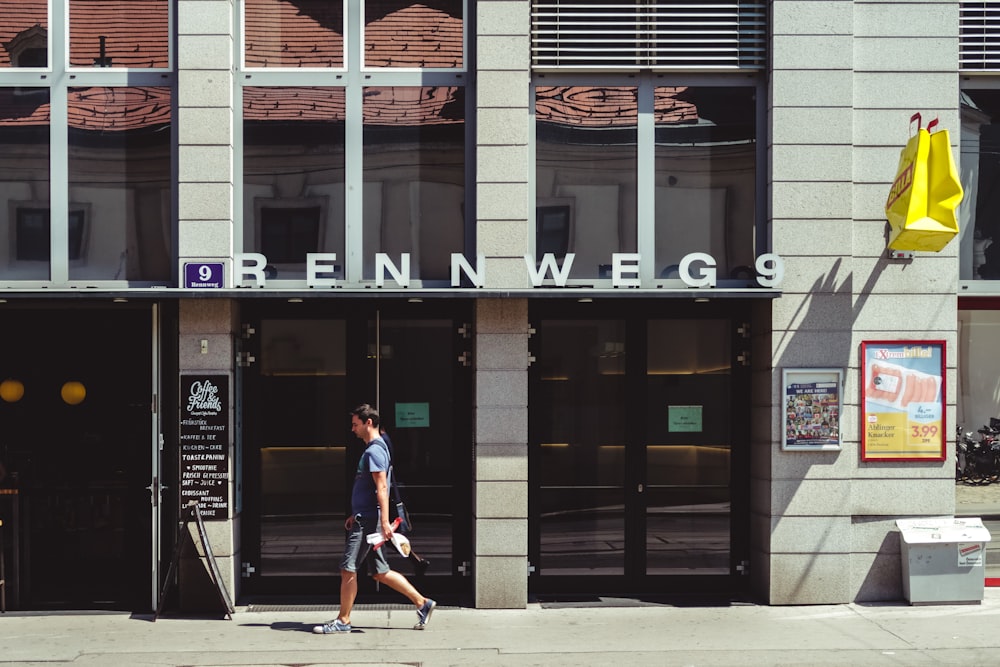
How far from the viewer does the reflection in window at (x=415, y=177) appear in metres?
10.3

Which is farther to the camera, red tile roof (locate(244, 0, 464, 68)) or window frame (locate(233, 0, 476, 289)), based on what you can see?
red tile roof (locate(244, 0, 464, 68))

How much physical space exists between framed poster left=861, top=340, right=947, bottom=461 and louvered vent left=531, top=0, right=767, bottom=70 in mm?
3299

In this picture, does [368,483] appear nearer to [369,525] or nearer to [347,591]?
[369,525]

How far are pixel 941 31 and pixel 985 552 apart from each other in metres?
5.48

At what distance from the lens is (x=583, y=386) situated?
415 inches

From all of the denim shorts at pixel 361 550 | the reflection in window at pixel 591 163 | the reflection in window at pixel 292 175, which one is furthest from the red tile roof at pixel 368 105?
the denim shorts at pixel 361 550

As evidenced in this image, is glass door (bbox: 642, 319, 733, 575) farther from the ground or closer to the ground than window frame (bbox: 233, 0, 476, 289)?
closer to the ground

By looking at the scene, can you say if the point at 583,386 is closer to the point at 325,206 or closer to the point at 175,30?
the point at 325,206

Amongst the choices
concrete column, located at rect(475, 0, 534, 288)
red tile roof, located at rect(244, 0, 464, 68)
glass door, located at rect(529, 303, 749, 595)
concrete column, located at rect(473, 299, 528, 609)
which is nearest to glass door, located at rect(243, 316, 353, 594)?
concrete column, located at rect(473, 299, 528, 609)

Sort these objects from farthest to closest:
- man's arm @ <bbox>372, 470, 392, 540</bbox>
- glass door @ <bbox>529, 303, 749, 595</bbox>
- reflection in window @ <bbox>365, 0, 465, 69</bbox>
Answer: glass door @ <bbox>529, 303, 749, 595</bbox>
reflection in window @ <bbox>365, 0, 465, 69</bbox>
man's arm @ <bbox>372, 470, 392, 540</bbox>

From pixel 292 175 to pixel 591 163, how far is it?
3.12 metres

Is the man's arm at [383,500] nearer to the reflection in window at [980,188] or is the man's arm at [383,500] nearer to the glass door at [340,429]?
the glass door at [340,429]

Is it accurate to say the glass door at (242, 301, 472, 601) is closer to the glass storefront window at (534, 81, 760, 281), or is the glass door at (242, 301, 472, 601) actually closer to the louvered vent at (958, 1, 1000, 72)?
the glass storefront window at (534, 81, 760, 281)

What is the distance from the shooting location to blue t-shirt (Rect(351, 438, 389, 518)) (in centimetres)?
909
